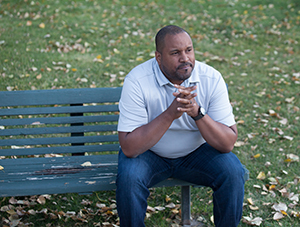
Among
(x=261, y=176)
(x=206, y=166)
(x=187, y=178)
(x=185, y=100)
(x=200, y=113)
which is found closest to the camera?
(x=185, y=100)

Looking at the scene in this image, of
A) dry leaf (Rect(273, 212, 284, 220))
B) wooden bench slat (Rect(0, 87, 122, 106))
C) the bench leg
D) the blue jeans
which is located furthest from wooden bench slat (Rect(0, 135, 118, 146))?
dry leaf (Rect(273, 212, 284, 220))

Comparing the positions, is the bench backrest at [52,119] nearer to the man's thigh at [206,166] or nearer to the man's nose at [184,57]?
the man's thigh at [206,166]

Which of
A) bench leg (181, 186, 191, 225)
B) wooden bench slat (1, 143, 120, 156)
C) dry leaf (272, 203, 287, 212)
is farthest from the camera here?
dry leaf (272, 203, 287, 212)

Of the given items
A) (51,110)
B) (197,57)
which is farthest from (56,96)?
(197,57)

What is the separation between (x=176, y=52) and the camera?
8.18 ft

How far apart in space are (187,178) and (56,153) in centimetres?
122

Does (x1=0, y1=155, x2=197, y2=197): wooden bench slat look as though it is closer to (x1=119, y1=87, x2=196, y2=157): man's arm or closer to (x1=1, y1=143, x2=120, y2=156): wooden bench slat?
(x1=1, y1=143, x2=120, y2=156): wooden bench slat

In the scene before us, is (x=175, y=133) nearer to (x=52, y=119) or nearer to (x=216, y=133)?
(x=216, y=133)

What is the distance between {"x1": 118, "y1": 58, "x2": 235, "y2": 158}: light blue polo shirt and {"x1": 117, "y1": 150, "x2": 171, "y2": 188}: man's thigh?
0.26 ft

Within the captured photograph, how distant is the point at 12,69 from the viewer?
17.6 ft

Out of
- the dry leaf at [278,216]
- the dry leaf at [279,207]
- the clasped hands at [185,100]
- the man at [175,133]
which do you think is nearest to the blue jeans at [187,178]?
the man at [175,133]

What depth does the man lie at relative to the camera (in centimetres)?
238

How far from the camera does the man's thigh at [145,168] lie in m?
2.40

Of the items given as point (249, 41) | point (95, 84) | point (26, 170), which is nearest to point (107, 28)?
point (95, 84)
